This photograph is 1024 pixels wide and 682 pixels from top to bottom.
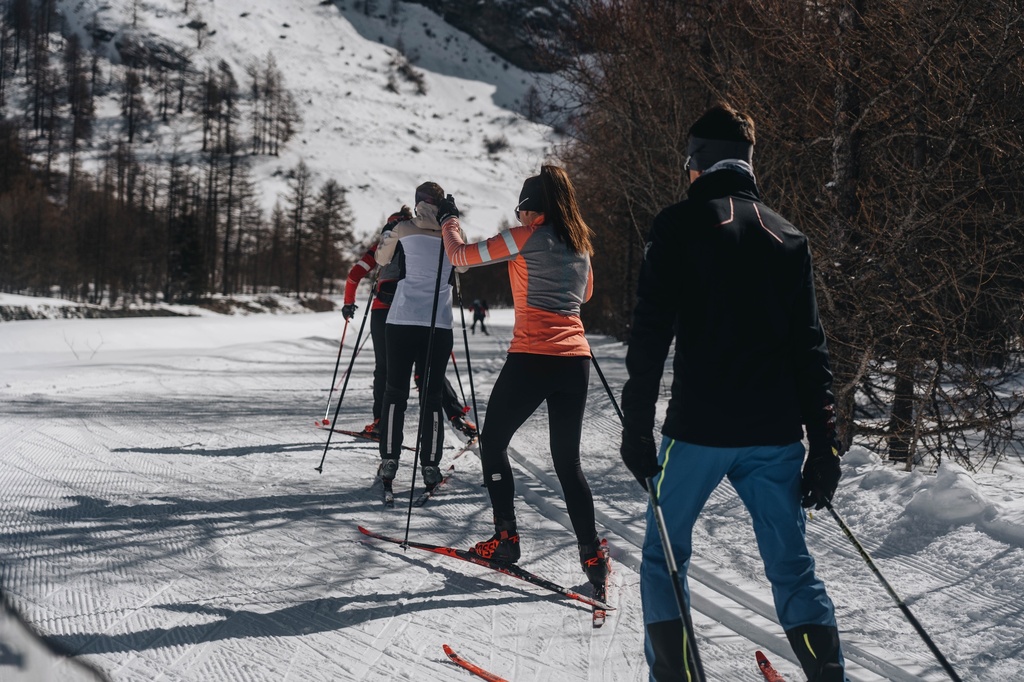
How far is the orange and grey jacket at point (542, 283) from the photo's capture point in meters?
3.77

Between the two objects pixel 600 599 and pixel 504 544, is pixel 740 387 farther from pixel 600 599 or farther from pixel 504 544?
pixel 504 544

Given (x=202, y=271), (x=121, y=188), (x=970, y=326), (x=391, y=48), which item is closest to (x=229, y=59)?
(x=391, y=48)

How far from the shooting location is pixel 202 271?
51250 millimetres

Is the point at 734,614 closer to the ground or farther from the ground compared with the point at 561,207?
closer to the ground

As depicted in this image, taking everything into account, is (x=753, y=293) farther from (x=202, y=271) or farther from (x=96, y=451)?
(x=202, y=271)

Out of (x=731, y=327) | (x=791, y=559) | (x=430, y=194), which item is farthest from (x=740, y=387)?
(x=430, y=194)

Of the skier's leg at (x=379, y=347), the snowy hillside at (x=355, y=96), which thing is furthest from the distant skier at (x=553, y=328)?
the snowy hillside at (x=355, y=96)

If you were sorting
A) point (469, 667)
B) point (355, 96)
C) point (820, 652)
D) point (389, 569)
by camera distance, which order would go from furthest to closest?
point (355, 96) → point (389, 569) → point (469, 667) → point (820, 652)

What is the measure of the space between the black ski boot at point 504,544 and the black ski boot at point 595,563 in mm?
486

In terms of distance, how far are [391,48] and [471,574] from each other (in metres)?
157

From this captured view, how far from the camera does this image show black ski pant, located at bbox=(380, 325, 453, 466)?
17.9ft

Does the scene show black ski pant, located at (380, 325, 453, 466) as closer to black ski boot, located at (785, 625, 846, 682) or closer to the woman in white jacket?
the woman in white jacket

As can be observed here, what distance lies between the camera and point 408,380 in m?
5.60

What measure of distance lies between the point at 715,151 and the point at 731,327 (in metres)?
0.63
